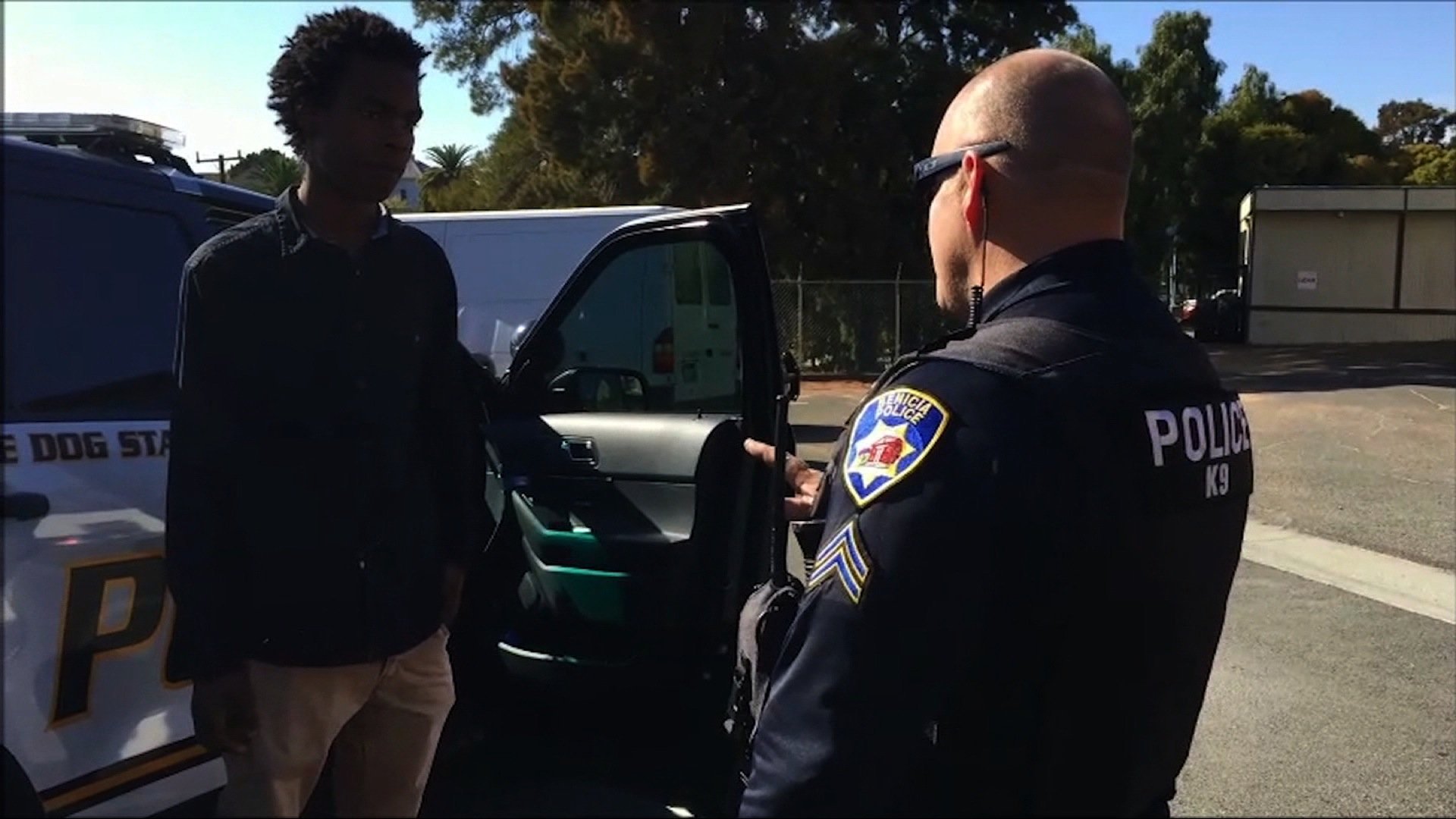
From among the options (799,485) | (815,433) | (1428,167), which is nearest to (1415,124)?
(1428,167)

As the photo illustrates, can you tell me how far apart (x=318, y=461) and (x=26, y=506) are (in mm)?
675

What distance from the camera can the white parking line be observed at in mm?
6723

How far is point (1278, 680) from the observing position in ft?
17.1

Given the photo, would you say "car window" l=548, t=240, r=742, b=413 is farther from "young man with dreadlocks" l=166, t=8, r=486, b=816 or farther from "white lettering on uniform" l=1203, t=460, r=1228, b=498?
"white lettering on uniform" l=1203, t=460, r=1228, b=498

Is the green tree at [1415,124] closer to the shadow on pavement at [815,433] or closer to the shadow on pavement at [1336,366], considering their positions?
the shadow on pavement at [1336,366]

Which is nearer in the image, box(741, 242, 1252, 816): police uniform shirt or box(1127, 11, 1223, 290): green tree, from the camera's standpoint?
box(741, 242, 1252, 816): police uniform shirt

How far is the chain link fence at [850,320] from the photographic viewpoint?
2075 cm

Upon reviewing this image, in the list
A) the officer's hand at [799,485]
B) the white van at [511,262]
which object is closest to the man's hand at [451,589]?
the officer's hand at [799,485]

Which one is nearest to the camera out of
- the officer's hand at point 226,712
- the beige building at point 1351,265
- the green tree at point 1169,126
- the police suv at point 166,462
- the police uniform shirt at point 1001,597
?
the police uniform shirt at point 1001,597

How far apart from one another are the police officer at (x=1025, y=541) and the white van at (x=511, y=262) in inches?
348

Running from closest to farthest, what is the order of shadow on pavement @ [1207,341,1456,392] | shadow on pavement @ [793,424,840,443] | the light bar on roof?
the light bar on roof < shadow on pavement @ [793,424,840,443] < shadow on pavement @ [1207,341,1456,392]

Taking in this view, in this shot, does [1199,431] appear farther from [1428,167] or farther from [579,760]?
[1428,167]

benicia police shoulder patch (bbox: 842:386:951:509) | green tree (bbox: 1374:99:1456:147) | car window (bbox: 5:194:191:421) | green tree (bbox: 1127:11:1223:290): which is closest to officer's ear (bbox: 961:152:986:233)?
benicia police shoulder patch (bbox: 842:386:951:509)

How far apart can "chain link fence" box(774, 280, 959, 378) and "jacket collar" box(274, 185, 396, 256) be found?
18.5 m
